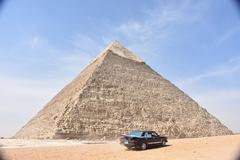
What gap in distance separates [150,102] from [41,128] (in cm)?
1478

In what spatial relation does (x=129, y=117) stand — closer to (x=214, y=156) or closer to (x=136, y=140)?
(x=136, y=140)

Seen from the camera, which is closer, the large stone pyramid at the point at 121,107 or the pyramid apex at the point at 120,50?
the large stone pyramid at the point at 121,107

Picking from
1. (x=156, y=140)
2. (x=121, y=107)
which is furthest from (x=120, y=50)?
(x=156, y=140)

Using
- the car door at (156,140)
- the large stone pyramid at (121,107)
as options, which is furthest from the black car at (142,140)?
the large stone pyramid at (121,107)

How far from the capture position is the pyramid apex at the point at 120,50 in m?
66.9

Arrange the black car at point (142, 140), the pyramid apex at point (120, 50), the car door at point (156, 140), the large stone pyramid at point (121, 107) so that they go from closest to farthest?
the black car at point (142, 140) → the car door at point (156, 140) → the large stone pyramid at point (121, 107) → the pyramid apex at point (120, 50)

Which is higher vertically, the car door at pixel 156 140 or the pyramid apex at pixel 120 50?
the pyramid apex at pixel 120 50

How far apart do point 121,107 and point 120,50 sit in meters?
15.5

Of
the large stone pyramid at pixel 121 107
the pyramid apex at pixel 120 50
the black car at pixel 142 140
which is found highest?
the pyramid apex at pixel 120 50

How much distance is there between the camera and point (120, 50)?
68125 mm

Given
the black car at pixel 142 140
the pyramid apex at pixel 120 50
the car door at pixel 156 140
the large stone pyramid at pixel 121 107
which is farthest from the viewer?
the pyramid apex at pixel 120 50

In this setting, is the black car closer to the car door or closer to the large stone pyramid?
the car door

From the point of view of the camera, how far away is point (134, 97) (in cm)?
5822

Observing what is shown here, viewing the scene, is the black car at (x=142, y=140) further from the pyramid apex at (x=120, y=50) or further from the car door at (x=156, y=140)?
the pyramid apex at (x=120, y=50)
